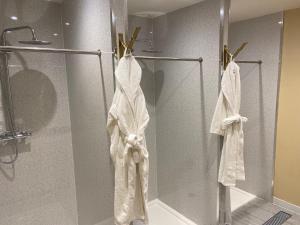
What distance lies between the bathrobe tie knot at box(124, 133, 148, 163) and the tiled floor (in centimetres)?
132

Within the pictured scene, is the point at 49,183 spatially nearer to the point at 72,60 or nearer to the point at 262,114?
the point at 72,60

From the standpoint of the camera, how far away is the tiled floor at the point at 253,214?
2.09 m

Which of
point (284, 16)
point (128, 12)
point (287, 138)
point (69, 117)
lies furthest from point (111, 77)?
point (287, 138)

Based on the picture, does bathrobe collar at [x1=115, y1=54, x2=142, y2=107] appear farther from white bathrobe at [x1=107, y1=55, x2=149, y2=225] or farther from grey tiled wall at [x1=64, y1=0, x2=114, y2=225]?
grey tiled wall at [x1=64, y1=0, x2=114, y2=225]

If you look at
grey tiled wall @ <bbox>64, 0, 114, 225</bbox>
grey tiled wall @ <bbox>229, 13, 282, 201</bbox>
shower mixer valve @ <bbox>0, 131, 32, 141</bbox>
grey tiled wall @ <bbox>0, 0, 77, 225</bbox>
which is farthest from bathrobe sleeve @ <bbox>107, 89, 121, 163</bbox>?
grey tiled wall @ <bbox>229, 13, 282, 201</bbox>

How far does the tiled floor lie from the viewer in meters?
2.09

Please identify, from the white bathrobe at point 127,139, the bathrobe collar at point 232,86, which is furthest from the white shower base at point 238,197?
the white bathrobe at point 127,139

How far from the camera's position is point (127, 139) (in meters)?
1.28

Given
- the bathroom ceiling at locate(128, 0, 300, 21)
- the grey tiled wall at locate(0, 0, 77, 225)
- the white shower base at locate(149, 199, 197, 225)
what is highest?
the bathroom ceiling at locate(128, 0, 300, 21)

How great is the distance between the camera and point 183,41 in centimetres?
185

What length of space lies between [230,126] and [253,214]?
98 centimetres

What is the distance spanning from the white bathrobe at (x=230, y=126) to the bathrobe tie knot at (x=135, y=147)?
0.78m

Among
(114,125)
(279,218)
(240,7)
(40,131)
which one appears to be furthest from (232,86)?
(40,131)

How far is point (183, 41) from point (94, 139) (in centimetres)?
109
